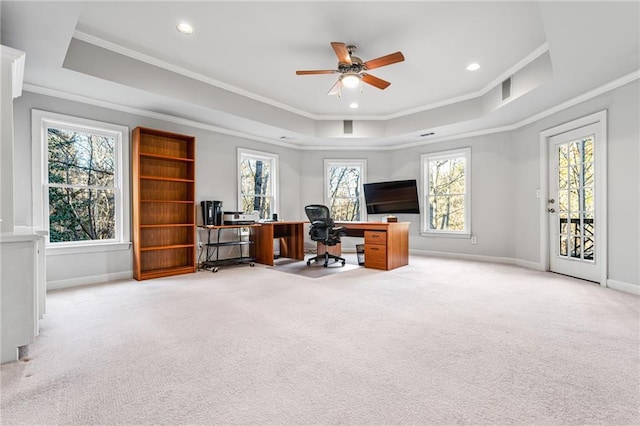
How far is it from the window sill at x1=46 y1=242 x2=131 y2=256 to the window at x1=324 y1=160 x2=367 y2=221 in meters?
4.14

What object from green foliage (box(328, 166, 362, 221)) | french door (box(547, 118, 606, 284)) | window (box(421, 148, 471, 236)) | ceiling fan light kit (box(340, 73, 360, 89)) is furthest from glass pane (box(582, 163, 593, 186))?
green foliage (box(328, 166, 362, 221))

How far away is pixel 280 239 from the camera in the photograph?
6172 millimetres

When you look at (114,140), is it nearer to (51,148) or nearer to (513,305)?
(51,148)

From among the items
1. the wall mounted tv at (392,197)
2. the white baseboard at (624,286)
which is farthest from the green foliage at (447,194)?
the white baseboard at (624,286)

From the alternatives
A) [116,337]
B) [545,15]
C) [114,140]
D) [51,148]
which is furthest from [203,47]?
[545,15]

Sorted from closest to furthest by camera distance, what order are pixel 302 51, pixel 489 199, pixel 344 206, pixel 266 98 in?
pixel 302 51
pixel 266 98
pixel 489 199
pixel 344 206

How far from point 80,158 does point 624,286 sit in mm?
6847

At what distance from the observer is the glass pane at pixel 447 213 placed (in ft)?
20.0

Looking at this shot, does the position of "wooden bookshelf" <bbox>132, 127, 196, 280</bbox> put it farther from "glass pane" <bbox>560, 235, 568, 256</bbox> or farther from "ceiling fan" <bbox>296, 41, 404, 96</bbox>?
"glass pane" <bbox>560, 235, 568, 256</bbox>

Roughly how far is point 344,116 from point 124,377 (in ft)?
18.1

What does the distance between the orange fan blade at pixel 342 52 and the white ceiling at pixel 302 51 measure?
0.75 feet

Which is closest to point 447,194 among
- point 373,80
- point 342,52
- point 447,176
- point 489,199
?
point 447,176

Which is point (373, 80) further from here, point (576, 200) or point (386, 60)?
point (576, 200)

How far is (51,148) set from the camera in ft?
12.5
